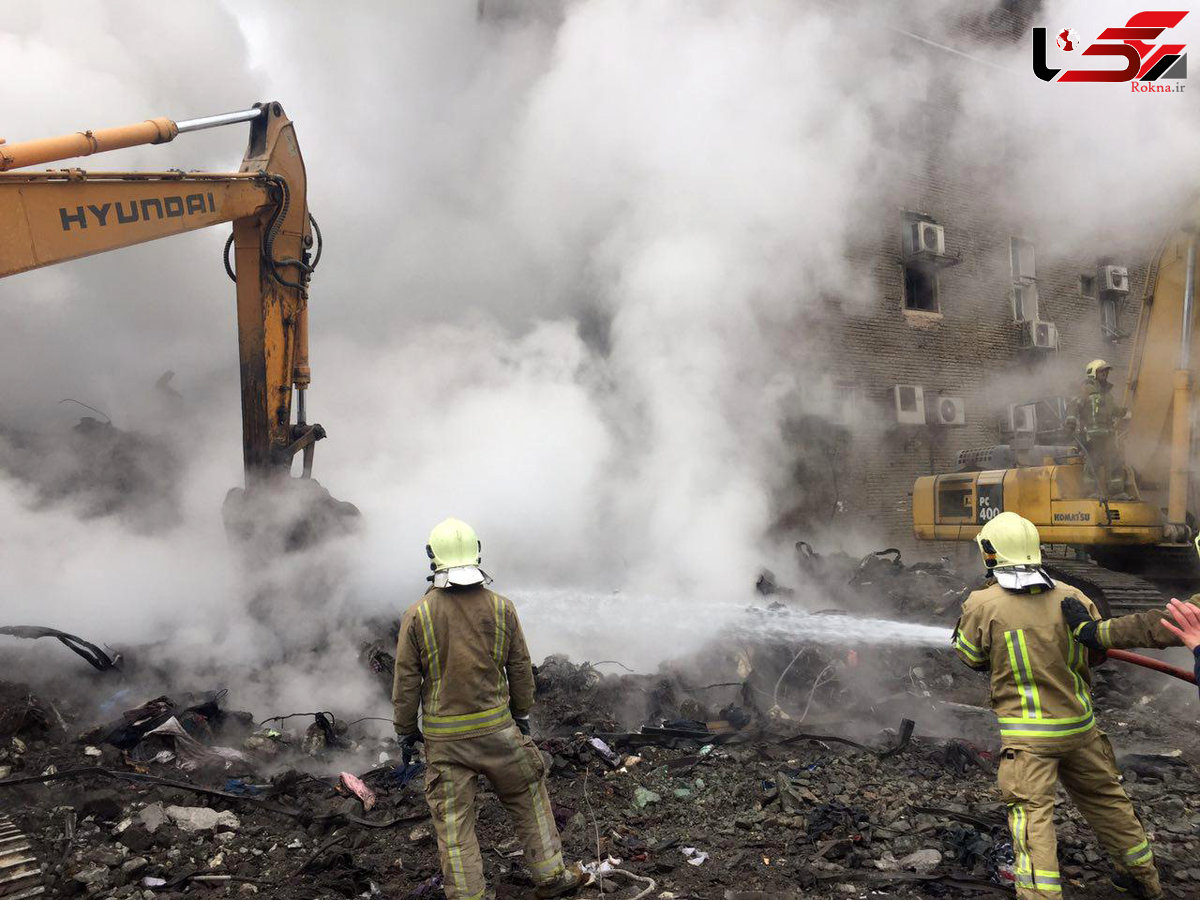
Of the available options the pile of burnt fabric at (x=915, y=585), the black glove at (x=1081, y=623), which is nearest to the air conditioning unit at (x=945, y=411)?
the pile of burnt fabric at (x=915, y=585)

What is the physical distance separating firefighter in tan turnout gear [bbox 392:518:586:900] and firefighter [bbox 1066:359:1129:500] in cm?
601

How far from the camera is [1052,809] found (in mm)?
2834

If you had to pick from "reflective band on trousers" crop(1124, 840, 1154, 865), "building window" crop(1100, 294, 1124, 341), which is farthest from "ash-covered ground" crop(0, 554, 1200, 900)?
"building window" crop(1100, 294, 1124, 341)

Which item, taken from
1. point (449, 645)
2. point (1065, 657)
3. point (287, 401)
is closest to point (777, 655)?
point (1065, 657)

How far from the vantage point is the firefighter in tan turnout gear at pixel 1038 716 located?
2879 millimetres

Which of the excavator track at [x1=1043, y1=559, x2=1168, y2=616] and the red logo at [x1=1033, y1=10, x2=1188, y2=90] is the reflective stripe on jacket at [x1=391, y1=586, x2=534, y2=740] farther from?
the red logo at [x1=1033, y1=10, x2=1188, y2=90]

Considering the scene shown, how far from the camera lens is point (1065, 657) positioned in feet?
9.71

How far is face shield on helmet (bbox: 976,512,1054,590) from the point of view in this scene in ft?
9.95

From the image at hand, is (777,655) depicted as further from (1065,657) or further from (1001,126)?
(1001,126)

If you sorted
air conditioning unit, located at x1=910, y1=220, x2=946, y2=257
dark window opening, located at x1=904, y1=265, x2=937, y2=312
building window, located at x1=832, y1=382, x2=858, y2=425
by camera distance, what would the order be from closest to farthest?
building window, located at x1=832, y1=382, x2=858, y2=425
air conditioning unit, located at x1=910, y1=220, x2=946, y2=257
dark window opening, located at x1=904, y1=265, x2=937, y2=312

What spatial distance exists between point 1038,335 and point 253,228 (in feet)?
41.9

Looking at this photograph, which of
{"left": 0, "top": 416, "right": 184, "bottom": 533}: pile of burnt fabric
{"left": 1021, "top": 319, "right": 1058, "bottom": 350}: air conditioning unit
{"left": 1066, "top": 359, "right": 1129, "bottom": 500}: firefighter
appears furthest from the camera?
{"left": 1021, "top": 319, "right": 1058, "bottom": 350}: air conditioning unit

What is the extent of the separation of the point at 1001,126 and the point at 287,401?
1236 centimetres

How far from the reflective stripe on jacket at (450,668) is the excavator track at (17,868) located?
64.4 inches
